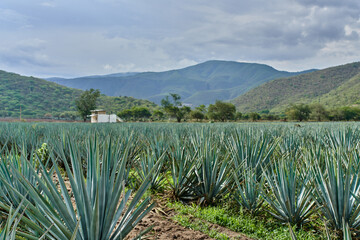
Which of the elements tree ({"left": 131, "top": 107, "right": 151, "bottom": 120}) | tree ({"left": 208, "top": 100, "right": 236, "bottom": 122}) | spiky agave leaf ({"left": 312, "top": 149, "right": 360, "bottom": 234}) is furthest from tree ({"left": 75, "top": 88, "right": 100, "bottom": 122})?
spiky agave leaf ({"left": 312, "top": 149, "right": 360, "bottom": 234})

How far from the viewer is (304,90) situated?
102562 millimetres

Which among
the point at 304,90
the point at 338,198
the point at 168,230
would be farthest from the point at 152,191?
the point at 304,90

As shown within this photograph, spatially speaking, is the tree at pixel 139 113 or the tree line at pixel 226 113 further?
the tree at pixel 139 113

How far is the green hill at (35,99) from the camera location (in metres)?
77.9

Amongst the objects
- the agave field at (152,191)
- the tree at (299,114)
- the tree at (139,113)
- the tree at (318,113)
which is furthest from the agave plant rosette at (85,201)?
the tree at (139,113)

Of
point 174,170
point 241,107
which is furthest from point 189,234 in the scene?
point 241,107

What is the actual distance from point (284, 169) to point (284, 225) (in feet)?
2.09

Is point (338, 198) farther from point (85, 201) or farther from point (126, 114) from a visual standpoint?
point (126, 114)

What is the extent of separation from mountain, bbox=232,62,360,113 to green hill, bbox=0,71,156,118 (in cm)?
5214

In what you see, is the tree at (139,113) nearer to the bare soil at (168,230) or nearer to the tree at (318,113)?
the tree at (318,113)

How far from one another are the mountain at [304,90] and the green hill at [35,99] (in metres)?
52.1

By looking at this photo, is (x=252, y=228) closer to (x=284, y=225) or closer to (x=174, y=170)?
(x=284, y=225)

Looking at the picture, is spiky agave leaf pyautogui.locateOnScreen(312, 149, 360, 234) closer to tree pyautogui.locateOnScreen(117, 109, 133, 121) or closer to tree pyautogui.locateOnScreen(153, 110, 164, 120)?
tree pyautogui.locateOnScreen(117, 109, 133, 121)

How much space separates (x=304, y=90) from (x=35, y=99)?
101 metres
